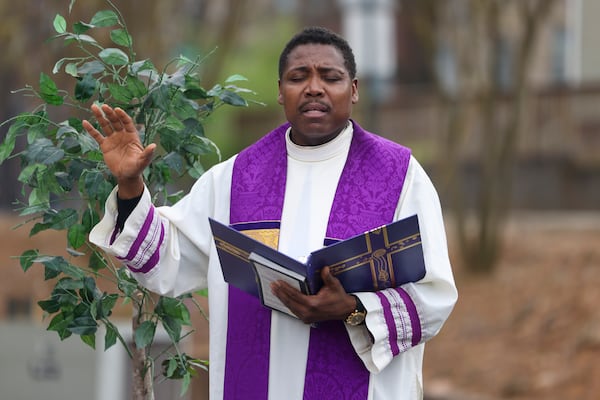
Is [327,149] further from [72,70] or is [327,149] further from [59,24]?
[59,24]

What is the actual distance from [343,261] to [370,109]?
10.4m

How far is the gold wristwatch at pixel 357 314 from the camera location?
13.4 feet

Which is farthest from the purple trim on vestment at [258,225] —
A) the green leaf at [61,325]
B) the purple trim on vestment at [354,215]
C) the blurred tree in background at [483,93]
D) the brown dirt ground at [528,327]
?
the blurred tree in background at [483,93]

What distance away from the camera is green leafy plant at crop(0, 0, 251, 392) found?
461 centimetres

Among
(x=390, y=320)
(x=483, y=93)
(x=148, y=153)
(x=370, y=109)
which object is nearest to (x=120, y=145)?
(x=148, y=153)

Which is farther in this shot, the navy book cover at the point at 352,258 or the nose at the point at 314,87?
the nose at the point at 314,87

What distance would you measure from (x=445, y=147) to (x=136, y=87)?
1107 centimetres

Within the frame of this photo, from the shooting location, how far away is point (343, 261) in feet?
13.1

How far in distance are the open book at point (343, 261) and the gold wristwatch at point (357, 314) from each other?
0.18ft

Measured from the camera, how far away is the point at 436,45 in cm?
1566

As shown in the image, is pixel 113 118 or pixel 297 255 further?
pixel 297 255

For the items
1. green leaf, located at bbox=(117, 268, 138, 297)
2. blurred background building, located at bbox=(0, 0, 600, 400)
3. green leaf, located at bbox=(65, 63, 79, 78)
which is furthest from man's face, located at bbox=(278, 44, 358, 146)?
blurred background building, located at bbox=(0, 0, 600, 400)

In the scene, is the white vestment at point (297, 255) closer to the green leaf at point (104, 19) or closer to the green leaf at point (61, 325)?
the green leaf at point (61, 325)

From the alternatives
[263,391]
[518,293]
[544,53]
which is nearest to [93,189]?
[263,391]
